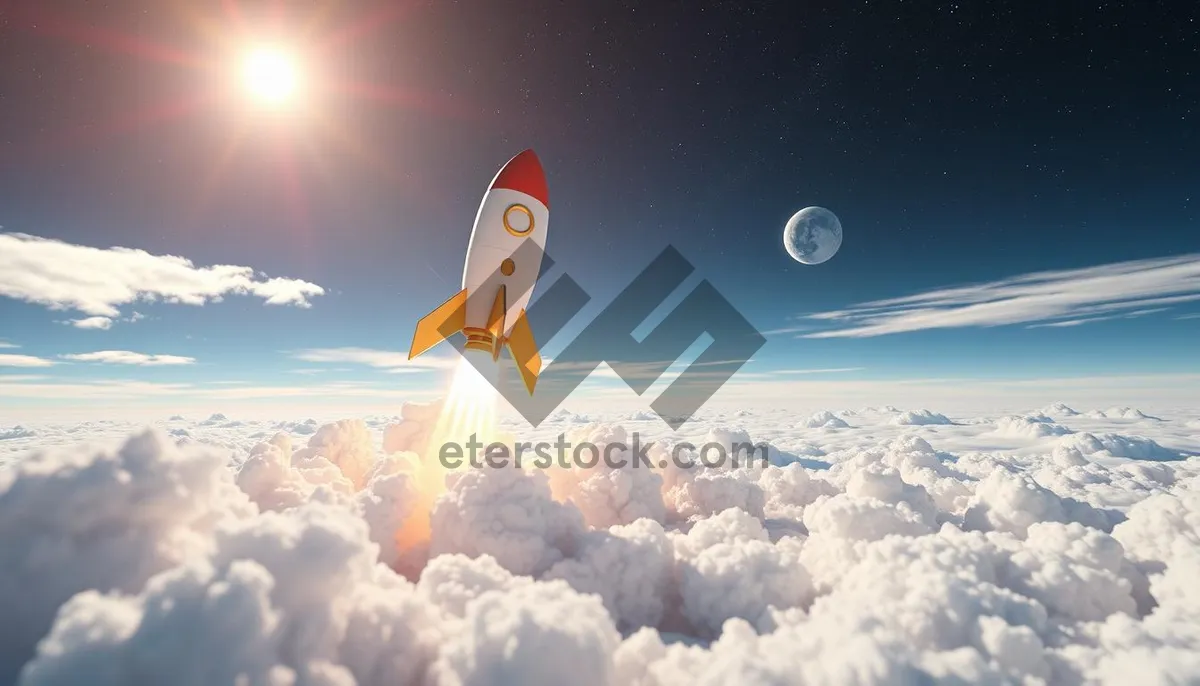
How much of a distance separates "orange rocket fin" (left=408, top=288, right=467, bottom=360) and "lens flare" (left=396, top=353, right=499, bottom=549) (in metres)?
1.59

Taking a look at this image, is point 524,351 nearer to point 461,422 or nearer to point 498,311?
point 498,311

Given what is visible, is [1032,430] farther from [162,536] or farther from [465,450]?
[162,536]

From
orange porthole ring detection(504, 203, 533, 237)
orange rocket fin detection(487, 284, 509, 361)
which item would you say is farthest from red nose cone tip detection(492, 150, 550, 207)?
orange rocket fin detection(487, 284, 509, 361)

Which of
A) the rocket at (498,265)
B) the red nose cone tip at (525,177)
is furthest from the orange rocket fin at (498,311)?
the red nose cone tip at (525,177)

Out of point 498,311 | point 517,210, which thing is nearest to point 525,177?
point 517,210

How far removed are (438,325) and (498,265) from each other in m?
3.90

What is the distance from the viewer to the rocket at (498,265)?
719 inches

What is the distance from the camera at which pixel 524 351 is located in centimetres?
2141

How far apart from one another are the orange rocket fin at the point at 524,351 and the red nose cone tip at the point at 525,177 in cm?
574

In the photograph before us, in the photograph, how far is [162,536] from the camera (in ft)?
19.1

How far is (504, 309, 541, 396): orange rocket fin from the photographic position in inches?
834

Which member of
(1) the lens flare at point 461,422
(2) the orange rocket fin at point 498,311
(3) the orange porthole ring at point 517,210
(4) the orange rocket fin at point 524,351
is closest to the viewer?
(1) the lens flare at point 461,422

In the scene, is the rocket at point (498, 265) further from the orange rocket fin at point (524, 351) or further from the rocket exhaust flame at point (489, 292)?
the orange rocket fin at point (524, 351)

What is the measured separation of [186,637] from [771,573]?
962 cm
